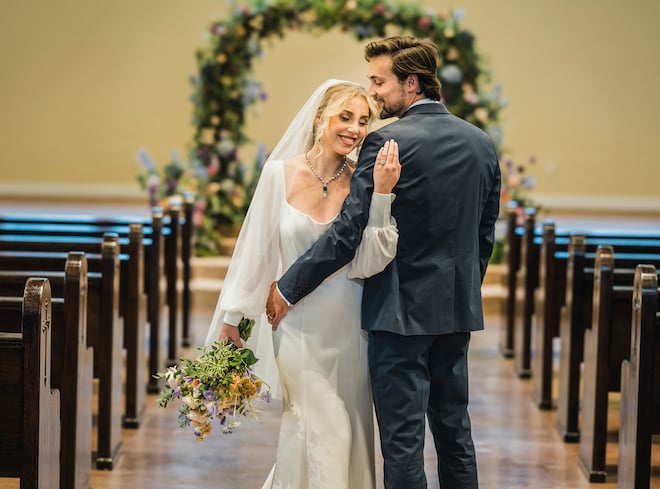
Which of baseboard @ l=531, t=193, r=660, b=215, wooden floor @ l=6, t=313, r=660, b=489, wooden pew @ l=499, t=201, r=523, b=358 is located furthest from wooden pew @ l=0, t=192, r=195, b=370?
baseboard @ l=531, t=193, r=660, b=215

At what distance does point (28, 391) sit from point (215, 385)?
1.81 feet

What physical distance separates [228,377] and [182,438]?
1864 millimetres

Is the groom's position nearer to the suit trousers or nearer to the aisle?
the suit trousers

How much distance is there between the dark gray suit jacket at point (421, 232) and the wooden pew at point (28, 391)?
28.3 inches

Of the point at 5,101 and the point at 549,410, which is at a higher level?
the point at 5,101

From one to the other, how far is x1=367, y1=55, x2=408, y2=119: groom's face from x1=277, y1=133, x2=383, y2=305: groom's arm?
17 cm

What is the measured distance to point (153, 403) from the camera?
563 centimetres

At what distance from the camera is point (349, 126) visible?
324 cm

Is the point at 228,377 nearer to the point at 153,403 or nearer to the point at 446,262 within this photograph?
the point at 446,262

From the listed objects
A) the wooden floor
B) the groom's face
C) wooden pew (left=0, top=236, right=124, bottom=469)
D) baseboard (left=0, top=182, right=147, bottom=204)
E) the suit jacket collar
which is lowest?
the wooden floor

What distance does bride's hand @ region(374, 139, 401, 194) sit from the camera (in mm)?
3059

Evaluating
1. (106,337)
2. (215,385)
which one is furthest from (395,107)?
(106,337)

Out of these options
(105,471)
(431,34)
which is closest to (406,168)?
(105,471)

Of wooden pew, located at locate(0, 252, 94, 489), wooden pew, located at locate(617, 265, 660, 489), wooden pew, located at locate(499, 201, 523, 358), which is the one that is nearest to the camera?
wooden pew, located at locate(617, 265, 660, 489)
